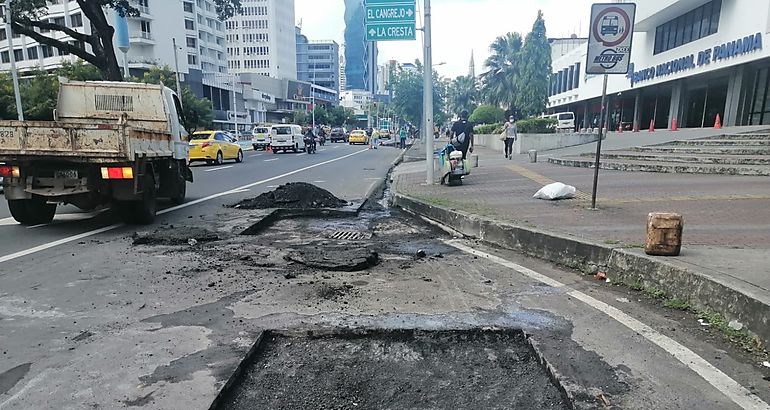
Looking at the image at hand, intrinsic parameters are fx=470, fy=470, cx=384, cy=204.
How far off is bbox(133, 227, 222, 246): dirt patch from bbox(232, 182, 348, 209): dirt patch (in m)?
2.54

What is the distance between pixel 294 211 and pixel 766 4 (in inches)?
916

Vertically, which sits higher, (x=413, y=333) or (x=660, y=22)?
(x=660, y=22)

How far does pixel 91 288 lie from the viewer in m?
4.66

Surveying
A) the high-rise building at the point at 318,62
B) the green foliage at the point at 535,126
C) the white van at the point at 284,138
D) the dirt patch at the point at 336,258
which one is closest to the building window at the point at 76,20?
the white van at the point at 284,138

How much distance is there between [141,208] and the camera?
783cm

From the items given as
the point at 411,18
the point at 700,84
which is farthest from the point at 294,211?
the point at 700,84

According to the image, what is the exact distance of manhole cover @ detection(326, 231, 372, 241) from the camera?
7168mm

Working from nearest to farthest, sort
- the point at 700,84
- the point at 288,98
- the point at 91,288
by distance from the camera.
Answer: the point at 91,288
the point at 700,84
the point at 288,98

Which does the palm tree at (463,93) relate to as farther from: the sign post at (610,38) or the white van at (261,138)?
the sign post at (610,38)

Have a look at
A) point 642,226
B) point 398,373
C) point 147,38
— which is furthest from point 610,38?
point 147,38

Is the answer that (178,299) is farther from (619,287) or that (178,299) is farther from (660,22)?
(660,22)

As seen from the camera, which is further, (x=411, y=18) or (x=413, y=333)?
(x=411, y=18)

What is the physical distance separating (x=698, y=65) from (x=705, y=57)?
67cm

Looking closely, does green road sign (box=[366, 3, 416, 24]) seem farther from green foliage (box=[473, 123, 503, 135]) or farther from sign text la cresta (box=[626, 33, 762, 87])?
green foliage (box=[473, 123, 503, 135])
